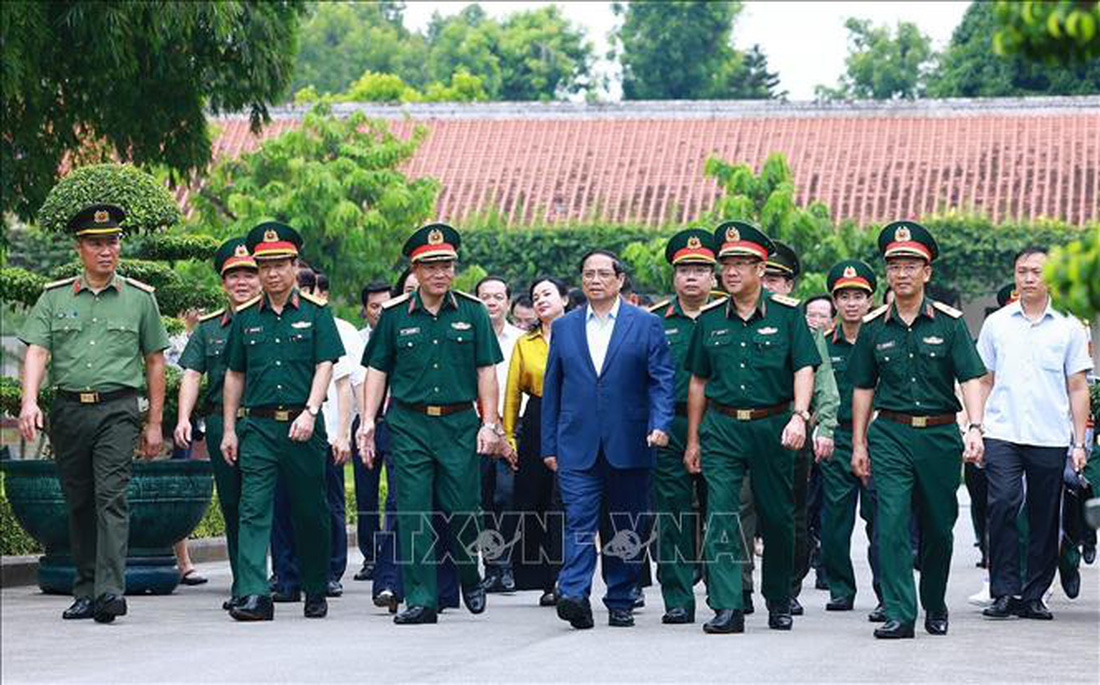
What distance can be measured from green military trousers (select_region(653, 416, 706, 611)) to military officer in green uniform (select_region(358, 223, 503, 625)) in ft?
2.95

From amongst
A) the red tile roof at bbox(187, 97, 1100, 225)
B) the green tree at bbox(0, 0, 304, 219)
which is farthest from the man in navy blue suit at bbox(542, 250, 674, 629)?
the red tile roof at bbox(187, 97, 1100, 225)

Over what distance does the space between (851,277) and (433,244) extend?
2.83 meters

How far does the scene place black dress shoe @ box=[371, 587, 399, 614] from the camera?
551 inches

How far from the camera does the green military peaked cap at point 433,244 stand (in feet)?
44.2

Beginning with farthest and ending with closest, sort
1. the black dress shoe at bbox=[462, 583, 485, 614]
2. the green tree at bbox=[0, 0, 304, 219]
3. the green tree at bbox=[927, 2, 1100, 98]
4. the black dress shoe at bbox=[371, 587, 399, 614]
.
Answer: the green tree at bbox=[927, 2, 1100, 98] → the green tree at bbox=[0, 0, 304, 219] → the black dress shoe at bbox=[371, 587, 399, 614] → the black dress shoe at bbox=[462, 583, 485, 614]

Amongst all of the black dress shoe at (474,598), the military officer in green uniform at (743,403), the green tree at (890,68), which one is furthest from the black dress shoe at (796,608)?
the green tree at (890,68)

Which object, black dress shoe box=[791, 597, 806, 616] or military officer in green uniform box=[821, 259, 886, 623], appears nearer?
black dress shoe box=[791, 597, 806, 616]

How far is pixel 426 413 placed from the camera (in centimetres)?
1339

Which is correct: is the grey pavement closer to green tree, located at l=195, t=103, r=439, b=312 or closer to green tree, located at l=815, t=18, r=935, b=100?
green tree, located at l=195, t=103, r=439, b=312

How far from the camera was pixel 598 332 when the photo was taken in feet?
44.0

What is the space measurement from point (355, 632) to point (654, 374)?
2.03m

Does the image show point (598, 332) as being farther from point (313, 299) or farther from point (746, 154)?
point (746, 154)

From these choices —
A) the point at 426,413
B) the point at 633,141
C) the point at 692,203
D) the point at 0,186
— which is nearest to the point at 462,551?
the point at 426,413

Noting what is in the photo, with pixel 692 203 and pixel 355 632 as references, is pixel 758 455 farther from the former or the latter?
pixel 692 203
